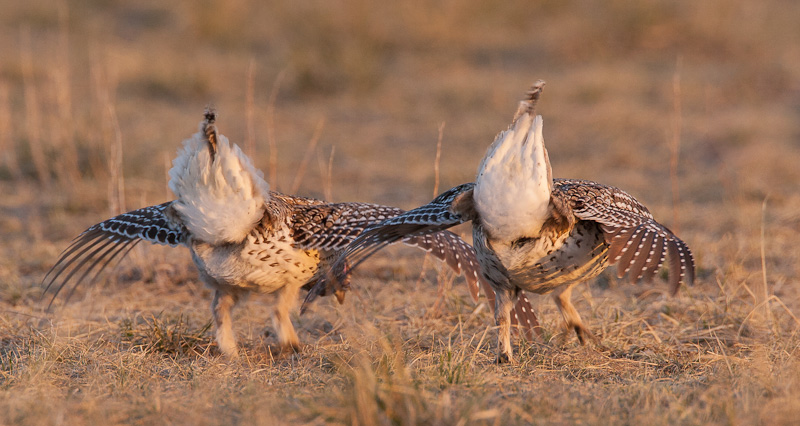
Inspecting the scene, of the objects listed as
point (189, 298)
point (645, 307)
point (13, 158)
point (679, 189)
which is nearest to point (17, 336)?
point (189, 298)

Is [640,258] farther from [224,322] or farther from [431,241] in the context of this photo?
[224,322]

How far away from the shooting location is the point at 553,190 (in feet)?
12.5

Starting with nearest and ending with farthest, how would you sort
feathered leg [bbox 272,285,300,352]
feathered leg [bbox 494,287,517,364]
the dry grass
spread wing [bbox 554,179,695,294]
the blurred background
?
the dry grass < spread wing [bbox 554,179,695,294] < feathered leg [bbox 494,287,517,364] < feathered leg [bbox 272,285,300,352] < the blurred background

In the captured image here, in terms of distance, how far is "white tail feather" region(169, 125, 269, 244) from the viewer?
3.87 m

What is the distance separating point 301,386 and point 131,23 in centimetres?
1426

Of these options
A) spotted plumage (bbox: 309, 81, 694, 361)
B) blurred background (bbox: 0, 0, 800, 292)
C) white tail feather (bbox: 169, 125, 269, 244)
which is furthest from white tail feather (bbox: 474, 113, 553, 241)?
blurred background (bbox: 0, 0, 800, 292)

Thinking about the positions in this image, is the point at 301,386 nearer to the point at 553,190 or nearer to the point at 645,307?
the point at 553,190

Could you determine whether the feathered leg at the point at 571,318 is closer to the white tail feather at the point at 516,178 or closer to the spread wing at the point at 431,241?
the spread wing at the point at 431,241

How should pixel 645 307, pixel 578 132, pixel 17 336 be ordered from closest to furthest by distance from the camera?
pixel 17 336
pixel 645 307
pixel 578 132

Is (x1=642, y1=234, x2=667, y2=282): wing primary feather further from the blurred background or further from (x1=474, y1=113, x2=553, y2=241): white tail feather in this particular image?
the blurred background

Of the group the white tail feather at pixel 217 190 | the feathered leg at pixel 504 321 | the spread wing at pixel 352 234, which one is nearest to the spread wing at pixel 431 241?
the spread wing at pixel 352 234

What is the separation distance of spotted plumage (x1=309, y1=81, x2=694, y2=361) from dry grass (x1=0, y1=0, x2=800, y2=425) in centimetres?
43

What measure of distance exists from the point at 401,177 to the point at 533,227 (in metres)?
5.31

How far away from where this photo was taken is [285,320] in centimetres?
450
